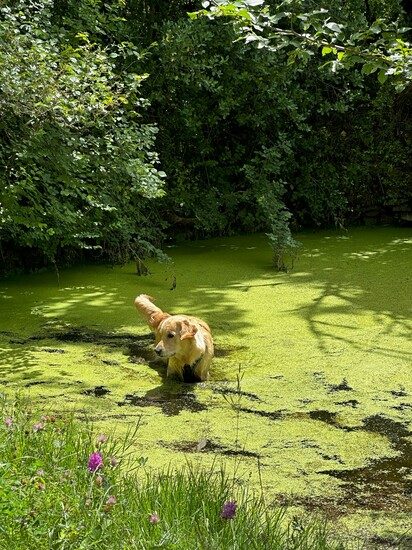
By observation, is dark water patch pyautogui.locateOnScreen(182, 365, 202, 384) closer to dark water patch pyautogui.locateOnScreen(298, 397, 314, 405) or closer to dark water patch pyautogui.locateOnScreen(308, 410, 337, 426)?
dark water patch pyautogui.locateOnScreen(298, 397, 314, 405)

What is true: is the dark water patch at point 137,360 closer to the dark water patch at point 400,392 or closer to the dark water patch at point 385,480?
the dark water patch at point 400,392

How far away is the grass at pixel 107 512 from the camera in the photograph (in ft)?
6.53

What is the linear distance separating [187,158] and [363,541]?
589cm

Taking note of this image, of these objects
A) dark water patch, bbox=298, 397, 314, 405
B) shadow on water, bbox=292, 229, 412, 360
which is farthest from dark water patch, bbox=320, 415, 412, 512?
shadow on water, bbox=292, 229, 412, 360

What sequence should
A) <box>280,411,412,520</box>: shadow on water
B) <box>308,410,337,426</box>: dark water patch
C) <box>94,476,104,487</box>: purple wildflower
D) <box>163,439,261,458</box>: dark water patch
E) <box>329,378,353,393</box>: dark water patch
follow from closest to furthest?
<box>94,476,104,487</box>: purple wildflower < <box>280,411,412,520</box>: shadow on water < <box>163,439,261,458</box>: dark water patch < <box>308,410,337,426</box>: dark water patch < <box>329,378,353,393</box>: dark water patch

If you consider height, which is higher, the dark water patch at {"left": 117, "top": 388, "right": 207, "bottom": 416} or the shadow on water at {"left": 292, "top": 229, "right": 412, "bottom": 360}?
the shadow on water at {"left": 292, "top": 229, "right": 412, "bottom": 360}

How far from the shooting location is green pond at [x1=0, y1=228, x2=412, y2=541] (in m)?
3.05

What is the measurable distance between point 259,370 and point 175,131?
4.05m

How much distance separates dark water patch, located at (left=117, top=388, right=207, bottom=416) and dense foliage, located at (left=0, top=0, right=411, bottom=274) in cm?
124

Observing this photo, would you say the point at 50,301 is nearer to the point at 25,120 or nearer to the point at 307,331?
the point at 25,120

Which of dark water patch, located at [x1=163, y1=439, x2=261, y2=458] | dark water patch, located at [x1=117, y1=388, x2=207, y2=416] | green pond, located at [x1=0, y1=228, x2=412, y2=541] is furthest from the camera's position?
dark water patch, located at [x1=117, y1=388, x2=207, y2=416]

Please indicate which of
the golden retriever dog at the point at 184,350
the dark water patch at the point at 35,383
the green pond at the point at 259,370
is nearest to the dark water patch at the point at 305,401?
the green pond at the point at 259,370

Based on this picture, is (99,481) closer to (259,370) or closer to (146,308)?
(259,370)

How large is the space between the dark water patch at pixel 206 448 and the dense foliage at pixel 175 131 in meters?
1.81
